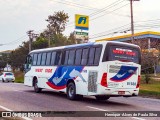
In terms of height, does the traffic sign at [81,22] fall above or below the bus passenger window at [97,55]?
above

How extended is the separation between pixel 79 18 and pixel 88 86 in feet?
62.7

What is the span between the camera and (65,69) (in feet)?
61.5

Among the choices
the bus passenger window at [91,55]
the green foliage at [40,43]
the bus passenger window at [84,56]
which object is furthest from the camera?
the green foliage at [40,43]

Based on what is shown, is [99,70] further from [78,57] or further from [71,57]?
[71,57]

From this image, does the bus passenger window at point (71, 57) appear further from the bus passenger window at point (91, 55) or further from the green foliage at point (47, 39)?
the green foliage at point (47, 39)

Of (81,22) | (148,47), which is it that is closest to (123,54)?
(81,22)

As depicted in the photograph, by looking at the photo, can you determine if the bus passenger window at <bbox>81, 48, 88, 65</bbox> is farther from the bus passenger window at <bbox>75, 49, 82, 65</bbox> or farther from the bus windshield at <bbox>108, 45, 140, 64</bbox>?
the bus windshield at <bbox>108, 45, 140, 64</bbox>

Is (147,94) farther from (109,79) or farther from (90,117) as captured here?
(90,117)

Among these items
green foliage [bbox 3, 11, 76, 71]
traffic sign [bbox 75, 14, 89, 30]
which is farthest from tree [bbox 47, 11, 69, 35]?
traffic sign [bbox 75, 14, 89, 30]

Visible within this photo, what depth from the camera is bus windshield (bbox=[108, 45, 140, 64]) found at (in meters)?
15.7

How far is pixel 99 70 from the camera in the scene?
50.9 feet

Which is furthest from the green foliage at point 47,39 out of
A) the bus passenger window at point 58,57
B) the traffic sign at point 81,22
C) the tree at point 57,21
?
the bus passenger window at point 58,57

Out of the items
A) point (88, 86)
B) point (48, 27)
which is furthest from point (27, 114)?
point (48, 27)

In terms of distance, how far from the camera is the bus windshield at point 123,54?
1570cm
